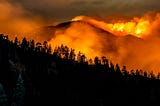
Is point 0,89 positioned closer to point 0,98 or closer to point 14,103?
point 0,98

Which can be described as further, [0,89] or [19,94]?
[19,94]

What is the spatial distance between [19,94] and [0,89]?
499 cm

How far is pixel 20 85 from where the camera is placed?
230ft

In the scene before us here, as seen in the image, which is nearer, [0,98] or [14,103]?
[0,98]

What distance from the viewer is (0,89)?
66.8 m

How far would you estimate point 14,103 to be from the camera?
7312cm

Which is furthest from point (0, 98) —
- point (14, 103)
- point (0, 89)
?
point (14, 103)

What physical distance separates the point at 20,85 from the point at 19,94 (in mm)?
1785

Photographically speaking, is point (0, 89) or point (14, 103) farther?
point (14, 103)

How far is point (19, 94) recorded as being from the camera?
71.1 m

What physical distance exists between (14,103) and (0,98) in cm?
611
